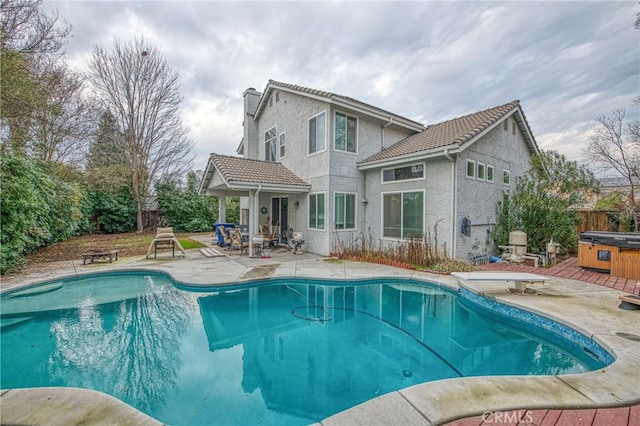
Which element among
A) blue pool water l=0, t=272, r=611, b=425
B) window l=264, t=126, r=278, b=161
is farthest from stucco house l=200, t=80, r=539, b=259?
blue pool water l=0, t=272, r=611, b=425

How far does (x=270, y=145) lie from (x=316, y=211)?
19.4 ft

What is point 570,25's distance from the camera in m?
9.07

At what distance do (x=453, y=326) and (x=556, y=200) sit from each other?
8.31 metres

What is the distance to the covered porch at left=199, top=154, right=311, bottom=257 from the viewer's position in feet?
36.2

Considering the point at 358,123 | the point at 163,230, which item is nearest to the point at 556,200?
the point at 358,123

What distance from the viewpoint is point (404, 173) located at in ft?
35.6

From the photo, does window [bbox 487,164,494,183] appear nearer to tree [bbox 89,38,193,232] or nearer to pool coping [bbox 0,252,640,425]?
pool coping [bbox 0,252,640,425]

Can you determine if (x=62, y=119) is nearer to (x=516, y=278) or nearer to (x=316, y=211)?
(x=316, y=211)

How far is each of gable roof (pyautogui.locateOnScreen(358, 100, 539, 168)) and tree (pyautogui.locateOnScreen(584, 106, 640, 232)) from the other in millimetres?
3552

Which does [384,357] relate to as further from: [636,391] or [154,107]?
[154,107]

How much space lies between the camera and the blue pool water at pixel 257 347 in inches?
144

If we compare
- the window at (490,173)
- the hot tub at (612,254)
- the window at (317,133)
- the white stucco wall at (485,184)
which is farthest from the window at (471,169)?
the window at (317,133)

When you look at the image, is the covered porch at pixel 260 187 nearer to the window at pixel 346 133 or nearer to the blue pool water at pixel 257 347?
the window at pixel 346 133

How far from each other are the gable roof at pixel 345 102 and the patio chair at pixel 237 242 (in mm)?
6815
